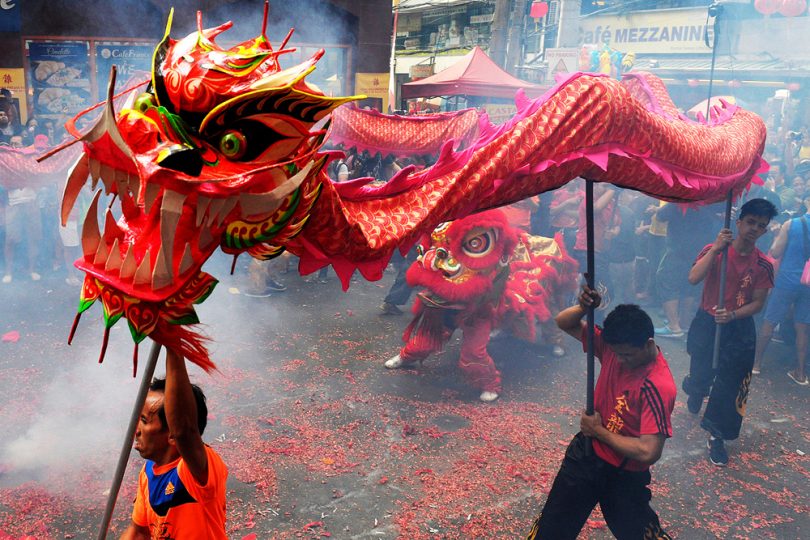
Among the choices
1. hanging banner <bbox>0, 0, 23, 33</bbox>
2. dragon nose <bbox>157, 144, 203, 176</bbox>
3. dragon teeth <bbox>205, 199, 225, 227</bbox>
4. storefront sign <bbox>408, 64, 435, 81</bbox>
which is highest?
storefront sign <bbox>408, 64, 435, 81</bbox>

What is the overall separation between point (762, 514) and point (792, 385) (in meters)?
2.65

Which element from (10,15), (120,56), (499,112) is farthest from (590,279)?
(10,15)

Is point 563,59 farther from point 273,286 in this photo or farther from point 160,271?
point 160,271

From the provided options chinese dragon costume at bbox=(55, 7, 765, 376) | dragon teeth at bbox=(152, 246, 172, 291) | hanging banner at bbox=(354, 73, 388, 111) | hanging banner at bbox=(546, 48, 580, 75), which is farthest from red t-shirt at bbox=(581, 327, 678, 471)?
hanging banner at bbox=(546, 48, 580, 75)

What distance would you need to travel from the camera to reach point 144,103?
6.22 feet

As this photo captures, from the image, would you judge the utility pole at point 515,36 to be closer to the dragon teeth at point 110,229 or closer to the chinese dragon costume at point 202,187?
the chinese dragon costume at point 202,187

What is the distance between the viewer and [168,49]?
6.33ft

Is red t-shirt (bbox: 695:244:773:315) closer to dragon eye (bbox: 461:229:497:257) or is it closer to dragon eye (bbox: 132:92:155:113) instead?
dragon eye (bbox: 461:229:497:257)

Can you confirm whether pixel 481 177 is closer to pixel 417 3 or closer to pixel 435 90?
pixel 435 90

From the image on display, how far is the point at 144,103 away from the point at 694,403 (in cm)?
523

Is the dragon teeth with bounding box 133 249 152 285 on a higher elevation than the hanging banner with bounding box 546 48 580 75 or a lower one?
lower

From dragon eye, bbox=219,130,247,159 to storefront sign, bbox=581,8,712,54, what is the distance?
20.6 m

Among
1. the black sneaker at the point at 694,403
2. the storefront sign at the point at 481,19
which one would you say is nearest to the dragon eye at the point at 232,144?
the black sneaker at the point at 694,403

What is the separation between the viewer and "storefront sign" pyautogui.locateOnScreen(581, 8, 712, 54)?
19906 mm
